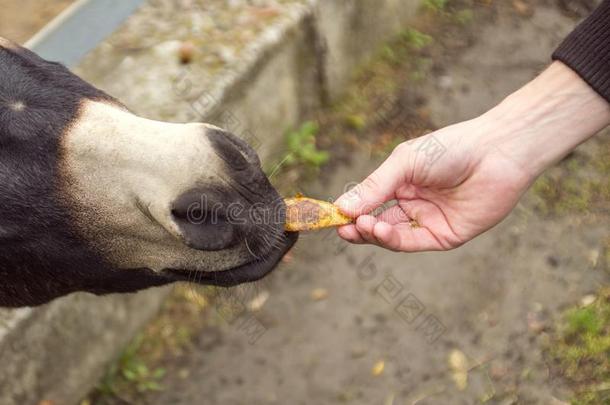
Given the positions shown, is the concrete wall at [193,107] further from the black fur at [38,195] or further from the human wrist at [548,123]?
the human wrist at [548,123]

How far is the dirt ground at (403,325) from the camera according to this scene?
11.2 feet

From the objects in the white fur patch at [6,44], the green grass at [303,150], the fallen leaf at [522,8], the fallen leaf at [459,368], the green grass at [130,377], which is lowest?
the green grass at [130,377]

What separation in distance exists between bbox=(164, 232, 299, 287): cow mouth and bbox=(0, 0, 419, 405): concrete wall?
113 cm

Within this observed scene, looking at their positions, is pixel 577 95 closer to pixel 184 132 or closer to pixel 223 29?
pixel 184 132

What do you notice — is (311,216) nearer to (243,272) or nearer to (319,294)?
(243,272)

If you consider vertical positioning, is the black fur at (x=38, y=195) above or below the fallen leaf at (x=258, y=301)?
above

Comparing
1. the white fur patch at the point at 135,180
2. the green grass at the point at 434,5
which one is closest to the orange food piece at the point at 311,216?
the white fur patch at the point at 135,180

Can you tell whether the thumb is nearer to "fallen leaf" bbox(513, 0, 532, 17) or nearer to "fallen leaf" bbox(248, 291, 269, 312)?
"fallen leaf" bbox(248, 291, 269, 312)

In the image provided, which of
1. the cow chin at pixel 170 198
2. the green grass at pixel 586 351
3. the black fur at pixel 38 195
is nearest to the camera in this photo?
the cow chin at pixel 170 198

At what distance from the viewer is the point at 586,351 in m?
3.37

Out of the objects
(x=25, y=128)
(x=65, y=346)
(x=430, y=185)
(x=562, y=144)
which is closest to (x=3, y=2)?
(x=65, y=346)

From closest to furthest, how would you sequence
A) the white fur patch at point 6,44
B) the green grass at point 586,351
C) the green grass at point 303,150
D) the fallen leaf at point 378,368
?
the white fur patch at point 6,44 → the green grass at point 586,351 → the fallen leaf at point 378,368 → the green grass at point 303,150

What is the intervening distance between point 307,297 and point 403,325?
0.56m

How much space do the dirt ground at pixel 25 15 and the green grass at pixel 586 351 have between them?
3640 millimetres
